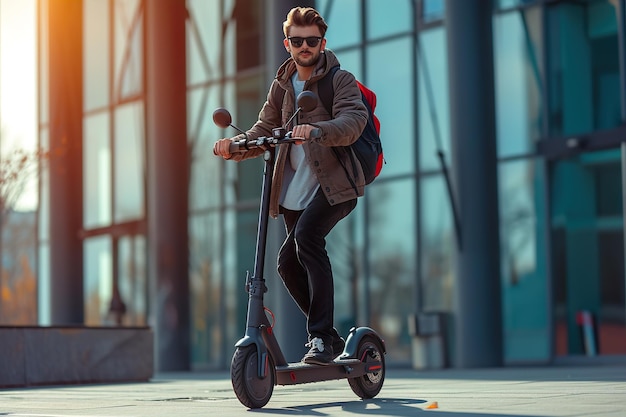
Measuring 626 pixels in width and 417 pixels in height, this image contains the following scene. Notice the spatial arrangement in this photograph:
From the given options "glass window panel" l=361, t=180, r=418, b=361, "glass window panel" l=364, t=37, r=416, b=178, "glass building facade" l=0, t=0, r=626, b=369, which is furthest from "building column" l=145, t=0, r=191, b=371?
"glass window panel" l=364, t=37, r=416, b=178

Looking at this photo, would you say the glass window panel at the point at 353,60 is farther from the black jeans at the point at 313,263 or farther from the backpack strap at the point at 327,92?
the black jeans at the point at 313,263

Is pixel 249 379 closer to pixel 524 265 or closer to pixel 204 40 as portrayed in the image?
pixel 524 265

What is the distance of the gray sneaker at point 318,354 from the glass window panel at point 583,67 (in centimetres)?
997

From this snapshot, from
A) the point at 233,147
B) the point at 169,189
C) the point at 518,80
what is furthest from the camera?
the point at 169,189

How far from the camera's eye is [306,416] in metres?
5.12

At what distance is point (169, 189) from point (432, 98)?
13.5 feet

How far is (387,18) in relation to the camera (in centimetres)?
1831

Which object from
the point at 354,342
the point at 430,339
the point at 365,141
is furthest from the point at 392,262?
the point at 365,141

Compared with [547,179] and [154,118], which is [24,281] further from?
[547,179]

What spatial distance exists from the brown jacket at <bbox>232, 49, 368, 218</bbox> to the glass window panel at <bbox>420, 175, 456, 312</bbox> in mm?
11009

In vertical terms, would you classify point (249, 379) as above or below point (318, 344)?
below

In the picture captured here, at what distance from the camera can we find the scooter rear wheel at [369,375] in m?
6.21

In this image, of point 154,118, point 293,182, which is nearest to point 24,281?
point 154,118

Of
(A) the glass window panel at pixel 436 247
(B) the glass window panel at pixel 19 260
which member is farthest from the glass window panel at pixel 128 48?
(A) the glass window panel at pixel 436 247
